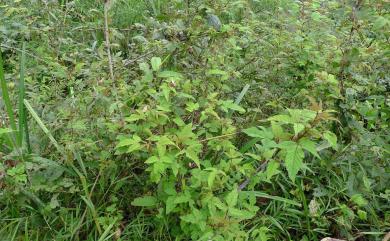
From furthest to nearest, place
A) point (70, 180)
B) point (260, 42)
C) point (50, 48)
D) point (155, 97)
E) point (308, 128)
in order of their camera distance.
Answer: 1. point (50, 48)
2. point (260, 42)
3. point (70, 180)
4. point (155, 97)
5. point (308, 128)

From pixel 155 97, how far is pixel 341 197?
3.43 ft

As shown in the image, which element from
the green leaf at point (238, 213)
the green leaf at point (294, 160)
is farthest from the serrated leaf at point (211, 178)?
the green leaf at point (294, 160)

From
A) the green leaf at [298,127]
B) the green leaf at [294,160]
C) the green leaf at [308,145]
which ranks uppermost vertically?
the green leaf at [298,127]

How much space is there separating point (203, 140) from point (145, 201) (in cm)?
34

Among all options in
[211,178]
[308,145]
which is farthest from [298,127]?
[211,178]

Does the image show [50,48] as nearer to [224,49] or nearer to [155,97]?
[224,49]

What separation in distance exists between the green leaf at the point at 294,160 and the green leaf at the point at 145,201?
62cm

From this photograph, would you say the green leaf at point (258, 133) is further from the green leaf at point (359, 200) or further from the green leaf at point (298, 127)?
the green leaf at point (359, 200)

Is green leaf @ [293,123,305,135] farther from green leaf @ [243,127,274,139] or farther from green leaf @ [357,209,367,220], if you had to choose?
green leaf @ [357,209,367,220]

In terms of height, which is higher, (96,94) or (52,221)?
(96,94)

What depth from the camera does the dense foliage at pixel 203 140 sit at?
5.77 feet

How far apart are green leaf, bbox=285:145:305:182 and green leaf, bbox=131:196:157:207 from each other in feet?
2.03

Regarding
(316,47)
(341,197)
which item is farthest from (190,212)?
(316,47)

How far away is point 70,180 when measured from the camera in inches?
76.6
